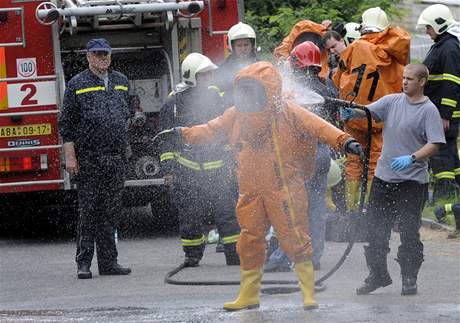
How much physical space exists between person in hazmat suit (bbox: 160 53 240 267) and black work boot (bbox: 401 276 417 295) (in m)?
2.15

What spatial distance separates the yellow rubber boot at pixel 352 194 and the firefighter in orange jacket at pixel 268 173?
333 centimetres

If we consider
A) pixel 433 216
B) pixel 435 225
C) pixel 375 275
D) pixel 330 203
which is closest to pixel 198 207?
pixel 330 203

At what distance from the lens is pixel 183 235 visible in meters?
10.4

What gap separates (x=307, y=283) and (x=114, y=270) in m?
2.64

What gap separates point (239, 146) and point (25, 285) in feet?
8.15

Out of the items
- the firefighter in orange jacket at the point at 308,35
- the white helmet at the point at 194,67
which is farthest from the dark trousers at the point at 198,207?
the firefighter in orange jacket at the point at 308,35

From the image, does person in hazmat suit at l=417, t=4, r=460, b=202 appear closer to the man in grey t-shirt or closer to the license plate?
the man in grey t-shirt

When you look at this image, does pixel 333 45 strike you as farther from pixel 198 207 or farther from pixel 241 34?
pixel 198 207

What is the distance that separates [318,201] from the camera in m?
9.66

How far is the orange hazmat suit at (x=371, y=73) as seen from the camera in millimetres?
11234

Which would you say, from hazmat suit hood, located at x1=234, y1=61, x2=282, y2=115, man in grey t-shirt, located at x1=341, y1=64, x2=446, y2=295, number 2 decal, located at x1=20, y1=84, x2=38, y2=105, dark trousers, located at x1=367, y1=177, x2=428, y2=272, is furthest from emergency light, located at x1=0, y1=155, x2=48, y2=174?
hazmat suit hood, located at x1=234, y1=61, x2=282, y2=115

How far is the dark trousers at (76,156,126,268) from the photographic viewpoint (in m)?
10.1

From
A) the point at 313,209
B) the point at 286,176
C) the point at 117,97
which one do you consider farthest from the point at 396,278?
the point at 117,97

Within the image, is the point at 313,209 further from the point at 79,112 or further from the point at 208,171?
the point at 79,112
